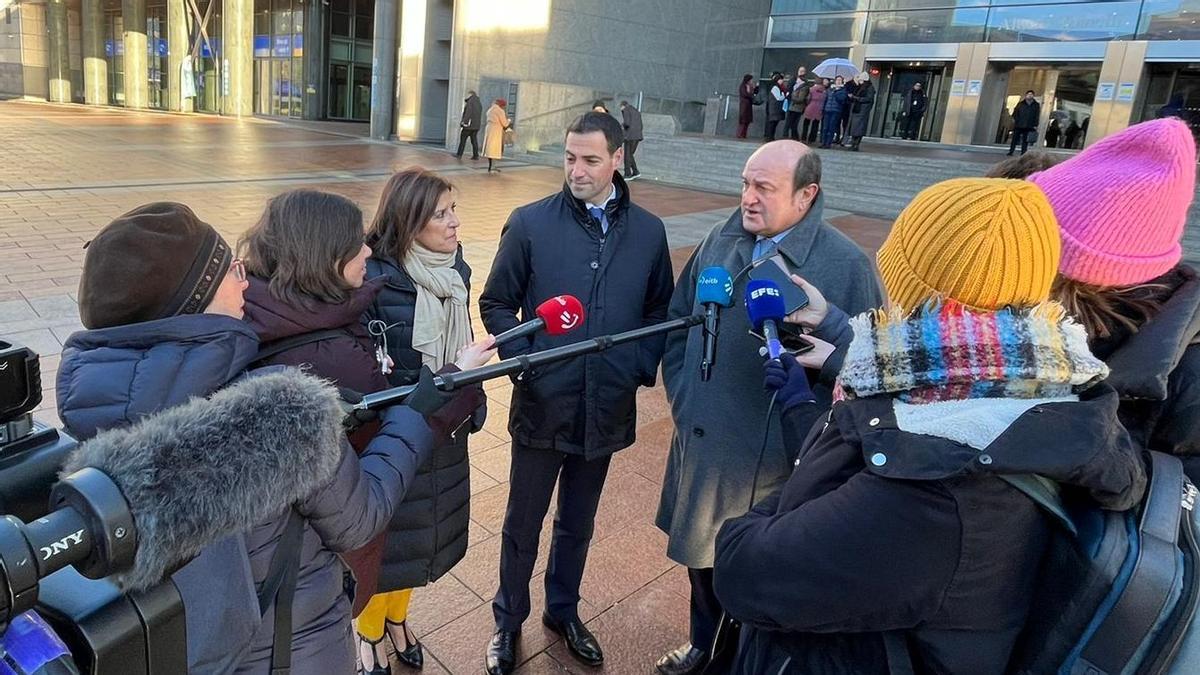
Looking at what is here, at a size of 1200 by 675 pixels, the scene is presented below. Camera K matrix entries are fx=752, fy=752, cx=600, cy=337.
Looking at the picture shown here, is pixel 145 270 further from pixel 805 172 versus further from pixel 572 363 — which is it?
pixel 805 172

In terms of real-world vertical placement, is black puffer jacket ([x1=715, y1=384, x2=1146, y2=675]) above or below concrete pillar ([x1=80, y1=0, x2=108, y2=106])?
below

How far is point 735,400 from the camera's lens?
2416 millimetres

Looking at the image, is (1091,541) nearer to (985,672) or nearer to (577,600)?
(985,672)

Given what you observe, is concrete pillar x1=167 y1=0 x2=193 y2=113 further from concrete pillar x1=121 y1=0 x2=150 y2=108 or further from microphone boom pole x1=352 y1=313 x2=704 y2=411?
microphone boom pole x1=352 y1=313 x2=704 y2=411

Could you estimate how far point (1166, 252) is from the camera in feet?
4.46

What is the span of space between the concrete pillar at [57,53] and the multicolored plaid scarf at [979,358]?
40138 millimetres

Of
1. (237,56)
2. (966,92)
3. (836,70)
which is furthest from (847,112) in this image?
(237,56)

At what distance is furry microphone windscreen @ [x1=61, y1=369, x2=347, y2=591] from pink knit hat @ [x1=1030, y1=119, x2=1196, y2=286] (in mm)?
1320

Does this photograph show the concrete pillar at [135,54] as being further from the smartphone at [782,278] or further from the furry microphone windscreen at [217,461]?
the furry microphone windscreen at [217,461]

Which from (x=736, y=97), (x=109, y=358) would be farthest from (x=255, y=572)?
(x=736, y=97)

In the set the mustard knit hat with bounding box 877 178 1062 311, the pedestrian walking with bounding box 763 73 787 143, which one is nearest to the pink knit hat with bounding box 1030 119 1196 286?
the mustard knit hat with bounding box 877 178 1062 311

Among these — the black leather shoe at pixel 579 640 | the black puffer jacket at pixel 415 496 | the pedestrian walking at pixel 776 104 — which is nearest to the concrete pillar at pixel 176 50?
the pedestrian walking at pixel 776 104

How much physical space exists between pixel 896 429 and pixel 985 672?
41 centimetres

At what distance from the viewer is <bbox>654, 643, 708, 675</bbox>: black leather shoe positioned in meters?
2.56
